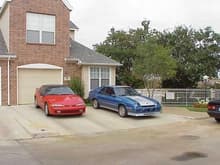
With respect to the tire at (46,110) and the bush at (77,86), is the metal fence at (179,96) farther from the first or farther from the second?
the tire at (46,110)

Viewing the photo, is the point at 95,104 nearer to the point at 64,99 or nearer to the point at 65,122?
the point at 64,99

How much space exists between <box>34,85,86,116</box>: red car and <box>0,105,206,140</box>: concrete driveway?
12.8 inches

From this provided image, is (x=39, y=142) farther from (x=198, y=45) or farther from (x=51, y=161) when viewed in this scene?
(x=198, y=45)

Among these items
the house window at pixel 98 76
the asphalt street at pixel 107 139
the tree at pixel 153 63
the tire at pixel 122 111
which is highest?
the tree at pixel 153 63

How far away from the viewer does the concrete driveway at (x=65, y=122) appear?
13.5 meters

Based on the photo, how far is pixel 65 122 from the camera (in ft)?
51.5

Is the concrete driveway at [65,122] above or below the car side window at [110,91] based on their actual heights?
below

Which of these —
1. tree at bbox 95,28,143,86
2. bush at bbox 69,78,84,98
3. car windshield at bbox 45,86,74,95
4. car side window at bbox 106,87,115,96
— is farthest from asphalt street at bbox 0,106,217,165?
tree at bbox 95,28,143,86

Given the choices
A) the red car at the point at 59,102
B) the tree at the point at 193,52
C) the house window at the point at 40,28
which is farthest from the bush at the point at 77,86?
the tree at the point at 193,52

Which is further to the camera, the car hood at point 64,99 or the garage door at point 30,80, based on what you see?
the garage door at point 30,80

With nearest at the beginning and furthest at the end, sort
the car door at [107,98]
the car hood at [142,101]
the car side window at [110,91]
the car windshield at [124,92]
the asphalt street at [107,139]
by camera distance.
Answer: the asphalt street at [107,139] < the car hood at [142,101] < the car door at [107,98] < the car windshield at [124,92] < the car side window at [110,91]

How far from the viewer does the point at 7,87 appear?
824 inches

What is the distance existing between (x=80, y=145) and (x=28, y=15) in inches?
493

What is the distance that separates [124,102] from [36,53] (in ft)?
24.0
